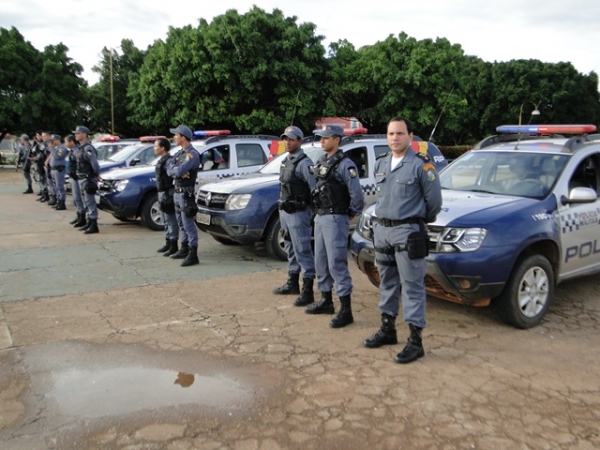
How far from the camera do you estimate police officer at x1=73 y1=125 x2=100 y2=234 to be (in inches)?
381

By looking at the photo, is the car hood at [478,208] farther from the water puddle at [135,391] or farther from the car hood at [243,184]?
the car hood at [243,184]

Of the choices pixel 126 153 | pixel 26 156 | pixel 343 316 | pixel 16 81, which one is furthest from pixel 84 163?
pixel 16 81

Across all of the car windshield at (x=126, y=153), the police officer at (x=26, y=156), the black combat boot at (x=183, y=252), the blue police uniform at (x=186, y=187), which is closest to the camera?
the blue police uniform at (x=186, y=187)

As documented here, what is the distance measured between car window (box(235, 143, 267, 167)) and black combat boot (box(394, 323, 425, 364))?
22.5 ft

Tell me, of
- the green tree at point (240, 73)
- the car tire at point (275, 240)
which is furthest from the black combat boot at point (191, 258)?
the green tree at point (240, 73)

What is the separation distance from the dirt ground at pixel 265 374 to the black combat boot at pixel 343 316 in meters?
0.11

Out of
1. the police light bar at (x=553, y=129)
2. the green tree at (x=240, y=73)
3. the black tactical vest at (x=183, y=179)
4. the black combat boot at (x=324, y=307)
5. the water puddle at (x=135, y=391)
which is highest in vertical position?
the green tree at (x=240, y=73)

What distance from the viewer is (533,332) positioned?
5.06m

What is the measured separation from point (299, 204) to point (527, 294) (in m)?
2.30

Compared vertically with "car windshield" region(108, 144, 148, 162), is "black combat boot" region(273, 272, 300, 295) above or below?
below

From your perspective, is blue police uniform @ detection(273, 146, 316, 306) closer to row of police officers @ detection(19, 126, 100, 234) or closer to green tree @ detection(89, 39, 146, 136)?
row of police officers @ detection(19, 126, 100, 234)

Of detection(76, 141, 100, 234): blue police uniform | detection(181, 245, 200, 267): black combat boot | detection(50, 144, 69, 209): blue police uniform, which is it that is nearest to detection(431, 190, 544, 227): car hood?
detection(181, 245, 200, 267): black combat boot

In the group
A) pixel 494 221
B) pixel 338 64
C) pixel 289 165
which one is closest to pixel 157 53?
pixel 338 64

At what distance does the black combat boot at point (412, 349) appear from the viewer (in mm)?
4338
